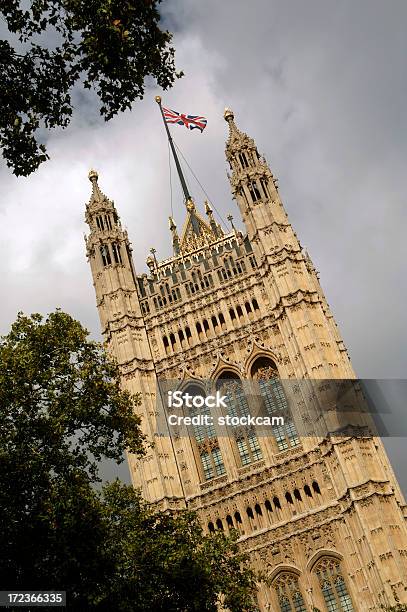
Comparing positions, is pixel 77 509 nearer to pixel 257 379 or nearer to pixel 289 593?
pixel 289 593

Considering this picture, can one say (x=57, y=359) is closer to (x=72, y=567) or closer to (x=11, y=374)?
(x=11, y=374)

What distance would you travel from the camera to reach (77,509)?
1798cm

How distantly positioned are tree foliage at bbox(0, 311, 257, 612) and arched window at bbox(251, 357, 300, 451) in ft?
53.0

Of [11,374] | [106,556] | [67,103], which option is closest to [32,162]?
[67,103]

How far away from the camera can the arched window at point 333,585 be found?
107 ft

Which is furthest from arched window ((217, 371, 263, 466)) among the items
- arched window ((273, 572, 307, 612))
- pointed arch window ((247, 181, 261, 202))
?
pointed arch window ((247, 181, 261, 202))

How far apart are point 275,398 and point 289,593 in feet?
36.0

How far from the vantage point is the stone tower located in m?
33.2

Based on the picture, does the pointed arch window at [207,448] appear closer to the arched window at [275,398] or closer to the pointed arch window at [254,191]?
the arched window at [275,398]

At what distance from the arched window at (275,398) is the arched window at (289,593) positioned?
7.01m

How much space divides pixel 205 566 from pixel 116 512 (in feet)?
10.2

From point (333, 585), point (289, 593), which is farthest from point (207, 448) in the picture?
point (333, 585)

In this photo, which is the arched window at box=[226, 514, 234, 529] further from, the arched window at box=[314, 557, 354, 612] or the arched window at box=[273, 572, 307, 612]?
the arched window at box=[314, 557, 354, 612]

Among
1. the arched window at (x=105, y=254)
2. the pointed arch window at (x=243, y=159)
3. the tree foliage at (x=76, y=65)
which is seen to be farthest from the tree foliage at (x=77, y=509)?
the pointed arch window at (x=243, y=159)
